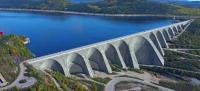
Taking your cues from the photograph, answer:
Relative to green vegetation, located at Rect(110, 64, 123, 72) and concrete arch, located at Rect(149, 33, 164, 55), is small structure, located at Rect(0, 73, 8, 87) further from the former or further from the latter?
concrete arch, located at Rect(149, 33, 164, 55)

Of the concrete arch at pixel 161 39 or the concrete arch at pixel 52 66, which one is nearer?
the concrete arch at pixel 52 66

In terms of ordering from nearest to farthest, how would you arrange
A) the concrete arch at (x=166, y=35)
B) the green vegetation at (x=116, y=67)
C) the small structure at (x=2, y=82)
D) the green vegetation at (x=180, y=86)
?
1. the small structure at (x=2, y=82)
2. the green vegetation at (x=180, y=86)
3. the green vegetation at (x=116, y=67)
4. the concrete arch at (x=166, y=35)

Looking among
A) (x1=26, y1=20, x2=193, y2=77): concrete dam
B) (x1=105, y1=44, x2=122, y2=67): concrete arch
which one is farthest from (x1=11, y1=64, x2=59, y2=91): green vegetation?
(x1=105, y1=44, x2=122, y2=67): concrete arch

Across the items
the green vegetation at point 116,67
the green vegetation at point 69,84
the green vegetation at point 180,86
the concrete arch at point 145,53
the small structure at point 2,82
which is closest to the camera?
the small structure at point 2,82

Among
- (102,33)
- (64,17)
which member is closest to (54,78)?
(102,33)

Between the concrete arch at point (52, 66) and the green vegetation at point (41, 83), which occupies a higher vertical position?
the green vegetation at point (41, 83)

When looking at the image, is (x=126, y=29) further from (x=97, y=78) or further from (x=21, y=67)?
(x=21, y=67)

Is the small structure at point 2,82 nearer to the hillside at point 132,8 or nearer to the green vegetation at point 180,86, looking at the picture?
the green vegetation at point 180,86

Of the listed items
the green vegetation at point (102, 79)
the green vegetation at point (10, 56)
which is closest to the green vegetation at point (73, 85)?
the green vegetation at point (102, 79)
